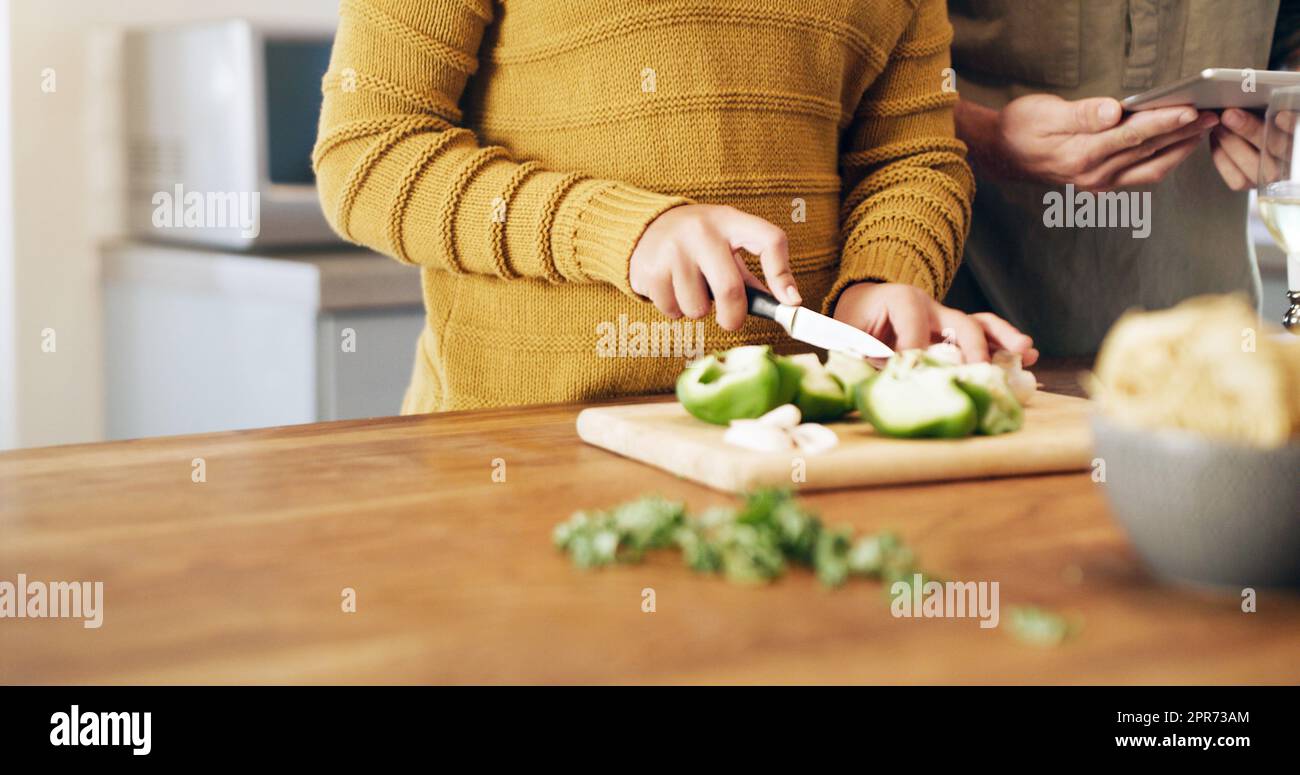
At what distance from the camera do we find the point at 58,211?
2.53 metres

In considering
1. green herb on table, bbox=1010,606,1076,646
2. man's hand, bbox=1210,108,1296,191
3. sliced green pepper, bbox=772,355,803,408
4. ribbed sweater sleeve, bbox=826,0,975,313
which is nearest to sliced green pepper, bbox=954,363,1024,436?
sliced green pepper, bbox=772,355,803,408

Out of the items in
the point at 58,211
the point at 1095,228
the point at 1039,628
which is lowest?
the point at 1039,628

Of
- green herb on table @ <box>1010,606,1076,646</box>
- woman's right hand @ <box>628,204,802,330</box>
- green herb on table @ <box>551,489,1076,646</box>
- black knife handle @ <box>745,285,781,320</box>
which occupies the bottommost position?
green herb on table @ <box>1010,606,1076,646</box>

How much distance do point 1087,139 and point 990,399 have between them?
688mm

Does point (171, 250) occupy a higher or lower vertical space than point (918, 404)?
higher

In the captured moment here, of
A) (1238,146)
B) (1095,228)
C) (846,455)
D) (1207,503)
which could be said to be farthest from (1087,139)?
(1207,503)

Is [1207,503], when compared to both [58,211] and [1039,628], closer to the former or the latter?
[1039,628]

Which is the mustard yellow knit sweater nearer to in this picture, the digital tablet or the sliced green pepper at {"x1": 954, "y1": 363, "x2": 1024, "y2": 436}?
the digital tablet

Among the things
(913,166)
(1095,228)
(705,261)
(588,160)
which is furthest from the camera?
(1095,228)

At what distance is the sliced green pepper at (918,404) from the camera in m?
0.89

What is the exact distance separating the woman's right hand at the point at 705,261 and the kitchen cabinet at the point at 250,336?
3.97ft

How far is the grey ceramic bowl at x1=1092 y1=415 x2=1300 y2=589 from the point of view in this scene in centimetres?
58

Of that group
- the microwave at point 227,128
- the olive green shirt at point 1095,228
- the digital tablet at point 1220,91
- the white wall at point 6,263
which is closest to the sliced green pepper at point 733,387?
the digital tablet at point 1220,91
